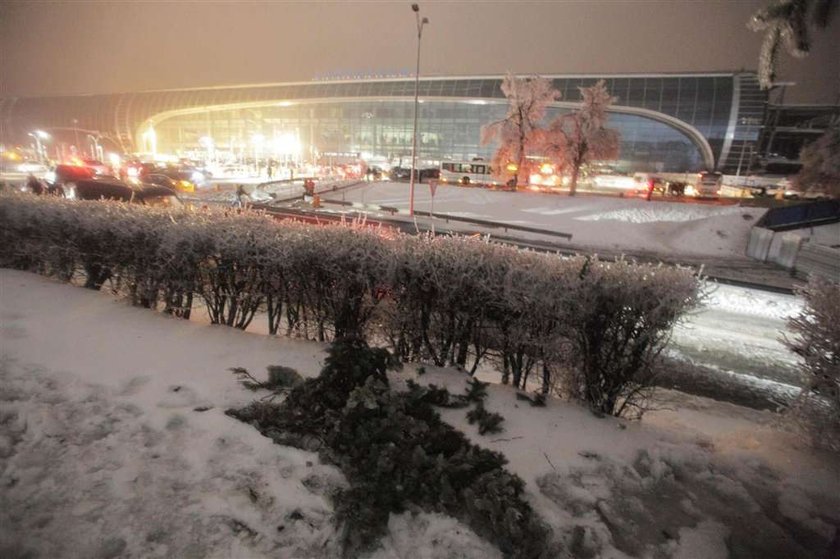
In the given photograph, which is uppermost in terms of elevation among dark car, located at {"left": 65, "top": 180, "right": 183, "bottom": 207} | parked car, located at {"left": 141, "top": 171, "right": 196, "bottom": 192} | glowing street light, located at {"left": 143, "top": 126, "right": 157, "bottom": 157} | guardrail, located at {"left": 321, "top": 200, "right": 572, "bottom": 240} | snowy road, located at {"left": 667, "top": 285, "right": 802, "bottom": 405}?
glowing street light, located at {"left": 143, "top": 126, "right": 157, "bottom": 157}

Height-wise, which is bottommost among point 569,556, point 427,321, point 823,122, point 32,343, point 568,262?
point 569,556

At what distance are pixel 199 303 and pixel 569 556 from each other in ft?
18.0

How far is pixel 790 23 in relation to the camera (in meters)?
10.6

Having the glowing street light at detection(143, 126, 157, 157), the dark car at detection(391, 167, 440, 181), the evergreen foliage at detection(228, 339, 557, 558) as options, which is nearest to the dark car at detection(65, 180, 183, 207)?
the evergreen foliage at detection(228, 339, 557, 558)

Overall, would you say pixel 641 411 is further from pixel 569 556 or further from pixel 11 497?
pixel 11 497

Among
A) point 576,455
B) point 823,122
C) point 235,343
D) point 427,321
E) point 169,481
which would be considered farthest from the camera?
point 823,122

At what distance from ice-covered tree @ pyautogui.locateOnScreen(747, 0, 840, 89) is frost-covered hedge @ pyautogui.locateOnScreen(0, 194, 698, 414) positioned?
10103 millimetres

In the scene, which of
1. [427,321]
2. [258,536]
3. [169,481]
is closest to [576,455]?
[427,321]

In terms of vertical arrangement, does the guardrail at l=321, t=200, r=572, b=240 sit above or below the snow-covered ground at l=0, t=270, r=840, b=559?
above

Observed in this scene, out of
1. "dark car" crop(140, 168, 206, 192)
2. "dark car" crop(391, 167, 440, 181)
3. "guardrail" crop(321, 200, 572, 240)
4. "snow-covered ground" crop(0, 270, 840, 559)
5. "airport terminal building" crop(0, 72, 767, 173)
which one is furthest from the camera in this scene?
"airport terminal building" crop(0, 72, 767, 173)

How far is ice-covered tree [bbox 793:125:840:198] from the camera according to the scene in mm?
27839

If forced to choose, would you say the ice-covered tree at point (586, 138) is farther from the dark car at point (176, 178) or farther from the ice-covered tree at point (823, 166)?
the dark car at point (176, 178)

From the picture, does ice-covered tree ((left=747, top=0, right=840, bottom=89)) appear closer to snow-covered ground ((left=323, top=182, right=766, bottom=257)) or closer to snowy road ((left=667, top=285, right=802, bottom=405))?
snowy road ((left=667, top=285, right=802, bottom=405))

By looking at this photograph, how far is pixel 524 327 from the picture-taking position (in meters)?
4.46
